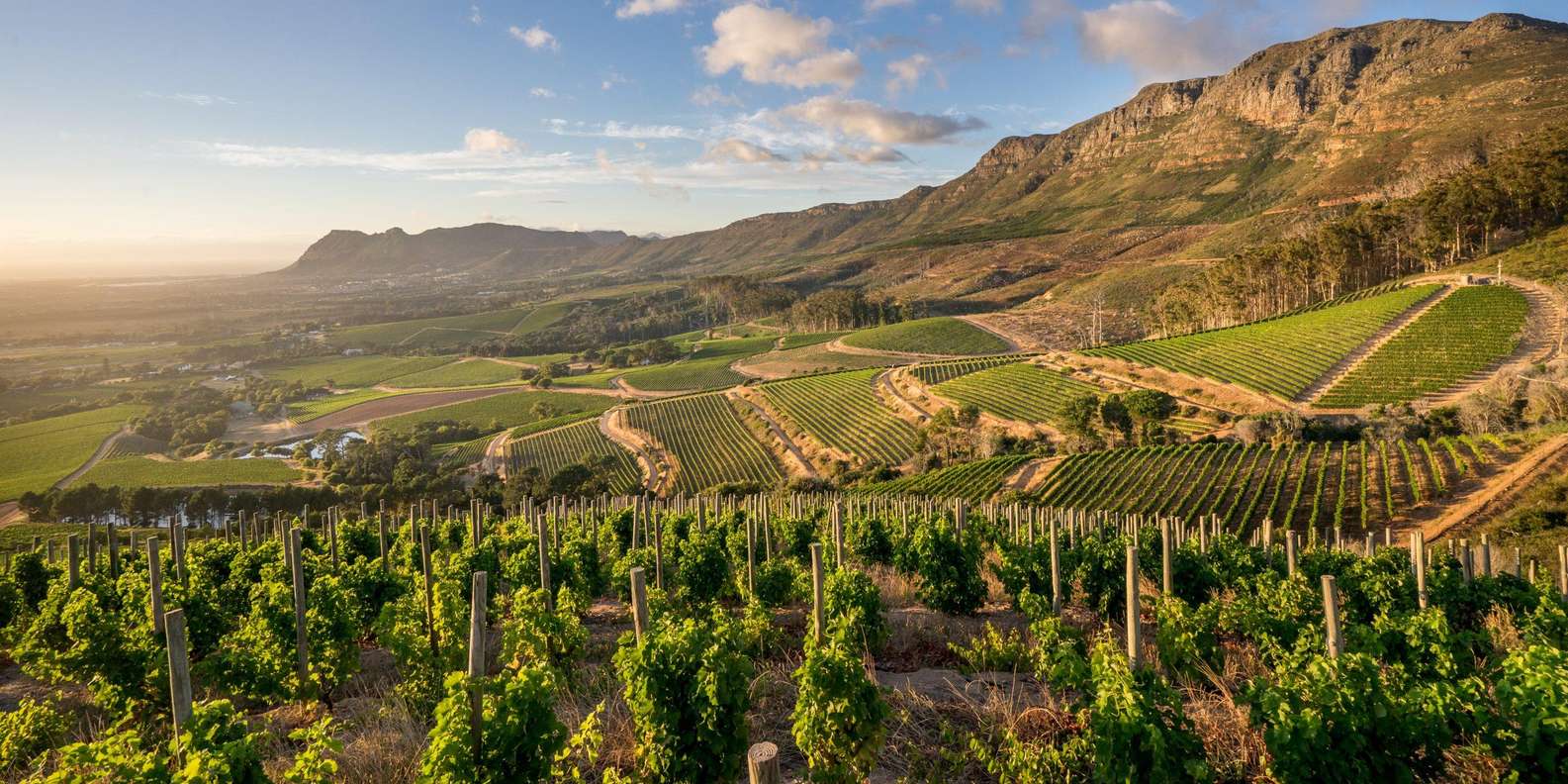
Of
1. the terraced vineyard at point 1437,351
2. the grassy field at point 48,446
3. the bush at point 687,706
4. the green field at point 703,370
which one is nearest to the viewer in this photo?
the bush at point 687,706

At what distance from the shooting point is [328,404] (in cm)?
13462

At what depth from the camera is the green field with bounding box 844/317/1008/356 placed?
5089 inches

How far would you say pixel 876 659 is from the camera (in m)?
11.5

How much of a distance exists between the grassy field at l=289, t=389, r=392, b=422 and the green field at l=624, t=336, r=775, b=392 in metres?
53.0

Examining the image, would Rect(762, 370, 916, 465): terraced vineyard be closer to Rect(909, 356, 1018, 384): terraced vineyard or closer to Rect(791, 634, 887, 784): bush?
Rect(909, 356, 1018, 384): terraced vineyard

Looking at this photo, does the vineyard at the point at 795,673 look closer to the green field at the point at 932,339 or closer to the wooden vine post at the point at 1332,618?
the wooden vine post at the point at 1332,618

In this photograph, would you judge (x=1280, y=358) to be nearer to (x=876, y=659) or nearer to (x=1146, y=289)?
(x=876, y=659)

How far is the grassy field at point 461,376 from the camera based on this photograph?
14775 cm

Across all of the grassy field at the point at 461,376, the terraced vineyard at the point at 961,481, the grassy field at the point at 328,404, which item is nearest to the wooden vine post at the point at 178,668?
the terraced vineyard at the point at 961,481

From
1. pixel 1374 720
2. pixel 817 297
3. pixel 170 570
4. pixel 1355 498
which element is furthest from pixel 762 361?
pixel 1374 720

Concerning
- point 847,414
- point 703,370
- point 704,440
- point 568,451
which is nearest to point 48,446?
point 568,451

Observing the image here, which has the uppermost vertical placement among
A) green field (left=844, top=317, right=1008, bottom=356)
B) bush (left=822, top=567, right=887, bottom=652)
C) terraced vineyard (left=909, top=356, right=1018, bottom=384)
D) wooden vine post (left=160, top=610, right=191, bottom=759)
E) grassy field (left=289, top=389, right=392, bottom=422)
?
wooden vine post (left=160, top=610, right=191, bottom=759)

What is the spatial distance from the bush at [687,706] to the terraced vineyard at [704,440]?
2472 inches

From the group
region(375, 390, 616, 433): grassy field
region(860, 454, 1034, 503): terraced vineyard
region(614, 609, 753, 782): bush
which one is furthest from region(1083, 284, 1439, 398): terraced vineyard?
region(375, 390, 616, 433): grassy field
